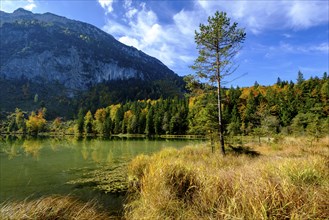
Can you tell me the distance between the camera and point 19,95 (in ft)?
569

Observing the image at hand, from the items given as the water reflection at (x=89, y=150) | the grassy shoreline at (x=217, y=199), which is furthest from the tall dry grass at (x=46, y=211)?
the water reflection at (x=89, y=150)

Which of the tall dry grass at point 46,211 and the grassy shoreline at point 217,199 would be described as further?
the tall dry grass at point 46,211

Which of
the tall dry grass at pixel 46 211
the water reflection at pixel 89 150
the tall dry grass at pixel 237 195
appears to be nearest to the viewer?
the tall dry grass at pixel 237 195

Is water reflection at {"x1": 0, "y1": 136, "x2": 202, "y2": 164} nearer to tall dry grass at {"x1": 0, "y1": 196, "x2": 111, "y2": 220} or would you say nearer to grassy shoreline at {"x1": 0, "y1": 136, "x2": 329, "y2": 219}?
grassy shoreline at {"x1": 0, "y1": 136, "x2": 329, "y2": 219}

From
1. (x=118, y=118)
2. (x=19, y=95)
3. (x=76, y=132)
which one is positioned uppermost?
(x=19, y=95)

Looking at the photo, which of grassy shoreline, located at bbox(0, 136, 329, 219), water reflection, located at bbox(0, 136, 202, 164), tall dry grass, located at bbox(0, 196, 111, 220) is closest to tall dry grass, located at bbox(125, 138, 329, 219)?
grassy shoreline, located at bbox(0, 136, 329, 219)

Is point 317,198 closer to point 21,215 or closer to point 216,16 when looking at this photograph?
point 21,215

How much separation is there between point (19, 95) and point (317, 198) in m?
203

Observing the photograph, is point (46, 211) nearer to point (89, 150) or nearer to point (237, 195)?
point (237, 195)

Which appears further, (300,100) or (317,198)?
(300,100)

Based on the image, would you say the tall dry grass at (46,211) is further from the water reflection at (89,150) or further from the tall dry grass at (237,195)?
the water reflection at (89,150)

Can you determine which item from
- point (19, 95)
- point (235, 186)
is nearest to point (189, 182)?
point (235, 186)

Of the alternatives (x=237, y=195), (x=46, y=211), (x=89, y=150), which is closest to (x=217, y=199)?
(x=237, y=195)

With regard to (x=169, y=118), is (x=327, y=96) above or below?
above
